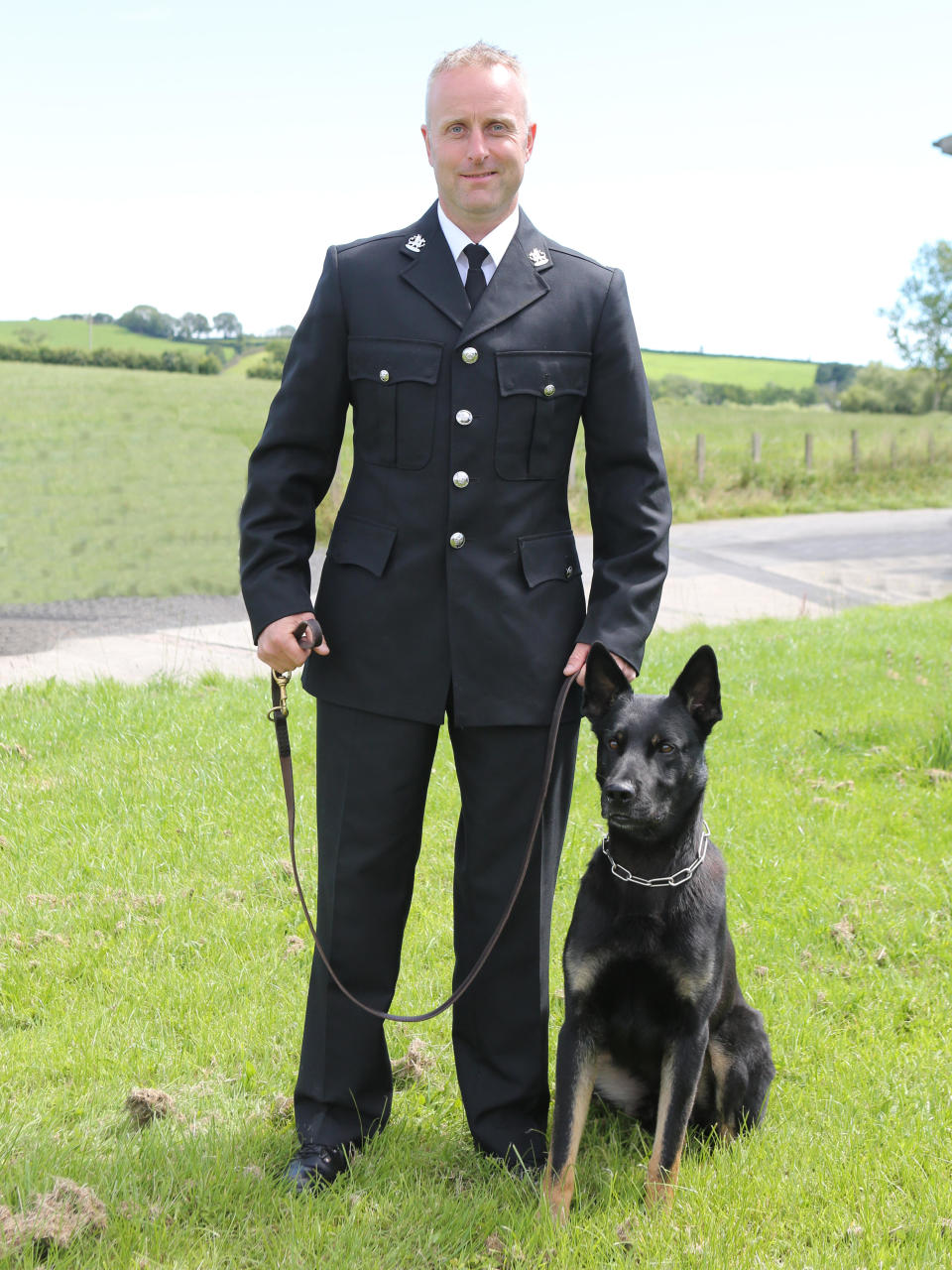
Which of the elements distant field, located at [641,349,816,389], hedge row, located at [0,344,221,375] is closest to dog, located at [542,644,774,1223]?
hedge row, located at [0,344,221,375]

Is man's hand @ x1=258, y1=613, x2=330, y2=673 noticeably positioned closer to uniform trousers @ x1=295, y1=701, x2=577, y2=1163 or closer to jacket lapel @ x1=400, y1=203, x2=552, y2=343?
uniform trousers @ x1=295, y1=701, x2=577, y2=1163

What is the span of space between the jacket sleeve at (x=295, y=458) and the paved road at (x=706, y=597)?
16.8 ft

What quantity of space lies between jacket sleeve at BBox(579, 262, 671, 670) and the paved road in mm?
5483

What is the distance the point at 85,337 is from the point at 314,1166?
5252 centimetres

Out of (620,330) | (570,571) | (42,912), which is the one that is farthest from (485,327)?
(42,912)

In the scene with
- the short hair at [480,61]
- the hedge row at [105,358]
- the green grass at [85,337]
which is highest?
the green grass at [85,337]

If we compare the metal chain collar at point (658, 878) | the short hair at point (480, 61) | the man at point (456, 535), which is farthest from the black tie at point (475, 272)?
the metal chain collar at point (658, 878)

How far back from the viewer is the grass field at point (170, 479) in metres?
14.0

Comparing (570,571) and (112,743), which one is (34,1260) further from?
(112,743)

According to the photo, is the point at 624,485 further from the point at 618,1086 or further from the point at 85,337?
the point at 85,337

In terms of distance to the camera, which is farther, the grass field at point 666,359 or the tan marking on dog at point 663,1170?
the grass field at point 666,359

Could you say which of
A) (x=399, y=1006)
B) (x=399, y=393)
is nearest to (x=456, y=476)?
(x=399, y=393)

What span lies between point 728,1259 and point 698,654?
4.49 feet

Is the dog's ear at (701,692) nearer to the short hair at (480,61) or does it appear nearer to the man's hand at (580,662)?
the man's hand at (580,662)
